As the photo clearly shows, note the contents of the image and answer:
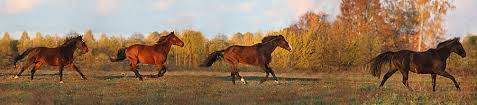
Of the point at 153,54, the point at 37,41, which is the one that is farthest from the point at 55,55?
the point at 37,41

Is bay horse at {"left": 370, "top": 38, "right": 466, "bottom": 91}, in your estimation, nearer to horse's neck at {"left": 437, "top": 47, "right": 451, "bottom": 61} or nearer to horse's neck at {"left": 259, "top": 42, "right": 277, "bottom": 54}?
horse's neck at {"left": 437, "top": 47, "right": 451, "bottom": 61}

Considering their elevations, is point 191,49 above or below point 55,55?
above

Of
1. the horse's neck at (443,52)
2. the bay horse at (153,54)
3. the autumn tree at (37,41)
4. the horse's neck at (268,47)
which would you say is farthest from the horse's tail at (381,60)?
the autumn tree at (37,41)

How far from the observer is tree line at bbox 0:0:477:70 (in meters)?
40.3

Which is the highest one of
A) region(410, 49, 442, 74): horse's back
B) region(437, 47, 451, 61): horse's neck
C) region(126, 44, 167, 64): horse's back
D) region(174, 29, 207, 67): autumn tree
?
region(174, 29, 207, 67): autumn tree

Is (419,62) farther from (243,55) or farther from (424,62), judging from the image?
(243,55)

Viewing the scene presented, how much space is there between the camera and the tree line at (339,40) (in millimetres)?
40281

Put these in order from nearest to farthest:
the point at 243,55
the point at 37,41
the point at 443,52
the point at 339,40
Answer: the point at 443,52 → the point at 243,55 → the point at 339,40 → the point at 37,41

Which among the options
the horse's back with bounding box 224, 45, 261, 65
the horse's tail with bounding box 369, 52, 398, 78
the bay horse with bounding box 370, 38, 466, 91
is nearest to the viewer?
the bay horse with bounding box 370, 38, 466, 91

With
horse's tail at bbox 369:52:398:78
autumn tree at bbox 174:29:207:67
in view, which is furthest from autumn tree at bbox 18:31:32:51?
horse's tail at bbox 369:52:398:78

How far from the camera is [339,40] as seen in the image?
1581 inches

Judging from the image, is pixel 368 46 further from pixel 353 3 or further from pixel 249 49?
pixel 249 49

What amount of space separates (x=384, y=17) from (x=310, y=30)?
13.5m

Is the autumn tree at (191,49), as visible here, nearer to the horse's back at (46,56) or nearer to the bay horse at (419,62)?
the horse's back at (46,56)
